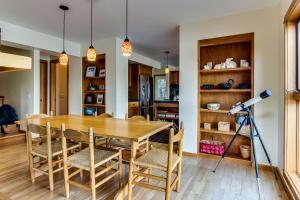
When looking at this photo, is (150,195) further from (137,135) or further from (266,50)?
(266,50)

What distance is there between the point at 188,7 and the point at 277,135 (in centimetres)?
234

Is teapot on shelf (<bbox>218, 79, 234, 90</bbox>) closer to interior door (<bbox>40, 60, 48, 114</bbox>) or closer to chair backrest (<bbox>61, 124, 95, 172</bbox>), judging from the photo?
chair backrest (<bbox>61, 124, 95, 172</bbox>)

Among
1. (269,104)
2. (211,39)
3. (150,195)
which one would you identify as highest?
(211,39)

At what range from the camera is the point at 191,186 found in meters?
2.30

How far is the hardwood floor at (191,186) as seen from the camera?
208 cm

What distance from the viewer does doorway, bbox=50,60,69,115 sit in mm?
5732

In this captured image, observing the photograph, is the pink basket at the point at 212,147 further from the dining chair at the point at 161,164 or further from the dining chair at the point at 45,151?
the dining chair at the point at 45,151

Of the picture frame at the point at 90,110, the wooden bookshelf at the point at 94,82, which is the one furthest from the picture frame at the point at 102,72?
the picture frame at the point at 90,110

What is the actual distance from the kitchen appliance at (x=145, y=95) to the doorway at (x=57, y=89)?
2.29 m

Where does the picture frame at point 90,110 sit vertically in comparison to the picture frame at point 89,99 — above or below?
below

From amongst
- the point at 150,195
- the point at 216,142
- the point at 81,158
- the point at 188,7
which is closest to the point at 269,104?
the point at 216,142

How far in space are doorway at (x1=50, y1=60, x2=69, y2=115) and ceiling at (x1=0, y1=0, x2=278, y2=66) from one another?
191cm

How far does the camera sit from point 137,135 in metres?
1.79

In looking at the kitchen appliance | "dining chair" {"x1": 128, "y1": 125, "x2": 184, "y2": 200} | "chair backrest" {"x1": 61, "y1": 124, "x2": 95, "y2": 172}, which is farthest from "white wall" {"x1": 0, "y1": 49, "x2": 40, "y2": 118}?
"dining chair" {"x1": 128, "y1": 125, "x2": 184, "y2": 200}
